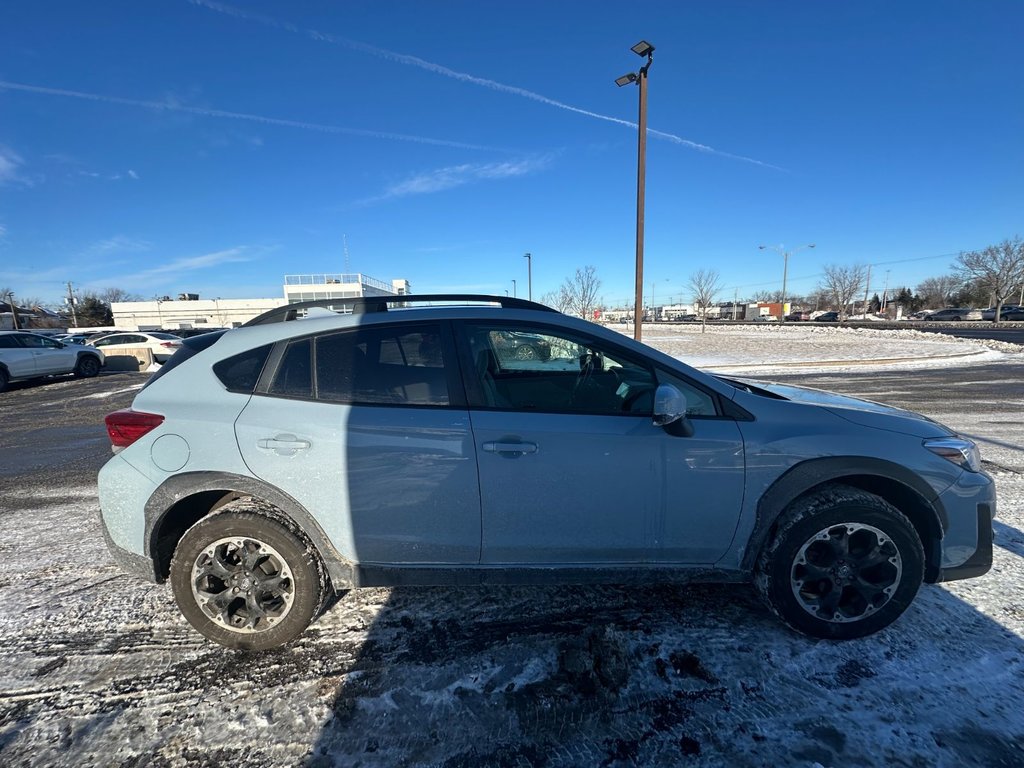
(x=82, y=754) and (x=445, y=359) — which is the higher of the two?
(x=445, y=359)

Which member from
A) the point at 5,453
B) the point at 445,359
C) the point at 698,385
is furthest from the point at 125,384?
the point at 698,385

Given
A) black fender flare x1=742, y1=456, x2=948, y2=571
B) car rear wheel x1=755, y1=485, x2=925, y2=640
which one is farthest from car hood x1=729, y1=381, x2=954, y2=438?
car rear wheel x1=755, y1=485, x2=925, y2=640

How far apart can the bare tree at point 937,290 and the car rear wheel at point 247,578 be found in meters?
113

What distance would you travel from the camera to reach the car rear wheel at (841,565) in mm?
2346

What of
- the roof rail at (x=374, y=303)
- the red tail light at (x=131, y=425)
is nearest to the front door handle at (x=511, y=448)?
the roof rail at (x=374, y=303)

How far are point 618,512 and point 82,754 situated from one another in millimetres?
2489

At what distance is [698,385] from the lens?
2.41 m

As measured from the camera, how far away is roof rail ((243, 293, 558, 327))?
2785mm

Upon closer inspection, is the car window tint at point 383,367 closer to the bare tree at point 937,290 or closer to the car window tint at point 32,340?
the car window tint at point 32,340

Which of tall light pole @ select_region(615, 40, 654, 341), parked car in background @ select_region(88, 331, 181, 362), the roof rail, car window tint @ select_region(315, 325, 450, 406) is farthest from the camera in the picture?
parked car in background @ select_region(88, 331, 181, 362)

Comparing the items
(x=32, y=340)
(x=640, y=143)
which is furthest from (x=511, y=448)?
(x=32, y=340)

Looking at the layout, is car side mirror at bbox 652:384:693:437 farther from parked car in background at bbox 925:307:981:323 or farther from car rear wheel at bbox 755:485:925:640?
parked car in background at bbox 925:307:981:323

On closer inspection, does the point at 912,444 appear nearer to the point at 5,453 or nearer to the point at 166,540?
the point at 166,540

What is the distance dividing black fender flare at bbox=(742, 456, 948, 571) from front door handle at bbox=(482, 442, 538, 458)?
1.22 m
